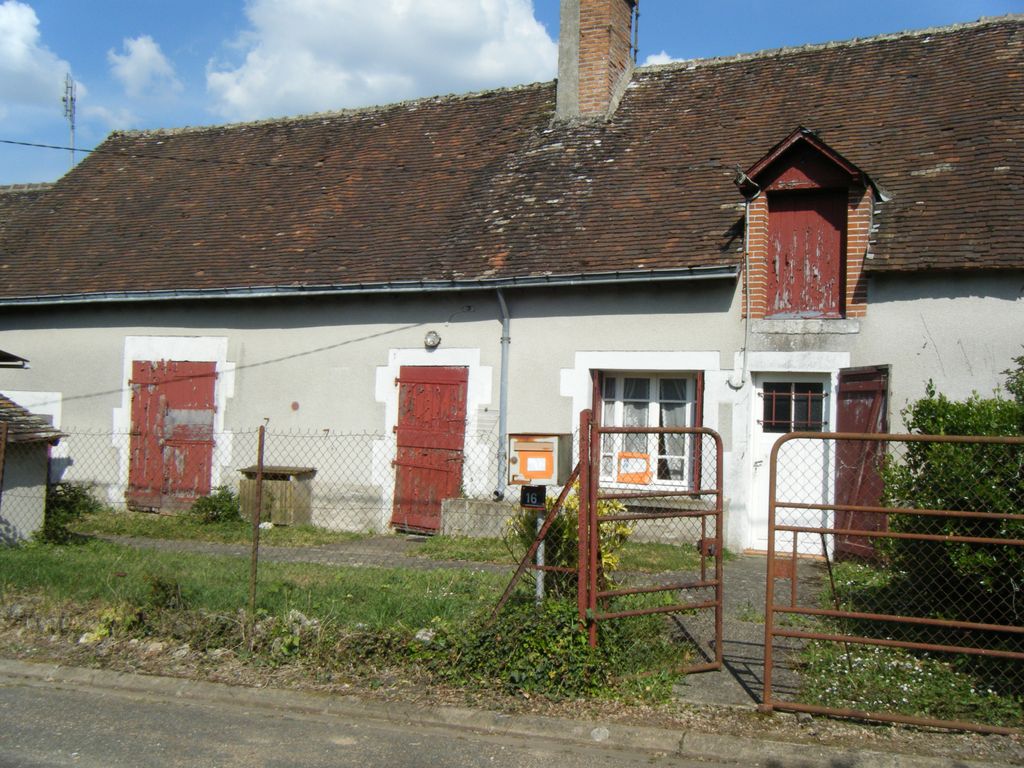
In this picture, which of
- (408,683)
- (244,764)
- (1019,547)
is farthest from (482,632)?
(1019,547)

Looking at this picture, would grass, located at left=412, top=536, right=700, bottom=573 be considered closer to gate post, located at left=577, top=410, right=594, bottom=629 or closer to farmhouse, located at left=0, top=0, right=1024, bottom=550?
farmhouse, located at left=0, top=0, right=1024, bottom=550

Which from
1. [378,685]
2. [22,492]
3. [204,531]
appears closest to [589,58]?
[204,531]

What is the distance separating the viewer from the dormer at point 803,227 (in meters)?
11.1

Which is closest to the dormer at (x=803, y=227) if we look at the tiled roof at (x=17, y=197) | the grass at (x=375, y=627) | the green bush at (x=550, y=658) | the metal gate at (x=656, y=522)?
the metal gate at (x=656, y=522)

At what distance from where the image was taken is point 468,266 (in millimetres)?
12766

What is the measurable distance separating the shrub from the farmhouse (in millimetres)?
4833

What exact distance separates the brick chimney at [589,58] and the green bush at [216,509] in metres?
7.51

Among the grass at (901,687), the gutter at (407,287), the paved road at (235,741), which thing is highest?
the gutter at (407,287)

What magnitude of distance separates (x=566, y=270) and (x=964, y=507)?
652cm

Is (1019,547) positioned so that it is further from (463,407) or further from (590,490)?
(463,407)

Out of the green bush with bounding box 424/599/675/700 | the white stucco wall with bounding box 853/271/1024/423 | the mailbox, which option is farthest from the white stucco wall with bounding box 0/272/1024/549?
the green bush with bounding box 424/599/675/700

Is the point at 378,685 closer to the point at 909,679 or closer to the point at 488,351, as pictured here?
the point at 909,679

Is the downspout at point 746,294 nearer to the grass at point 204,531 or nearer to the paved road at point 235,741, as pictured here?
the grass at point 204,531

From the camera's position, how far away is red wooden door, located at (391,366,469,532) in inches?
502
